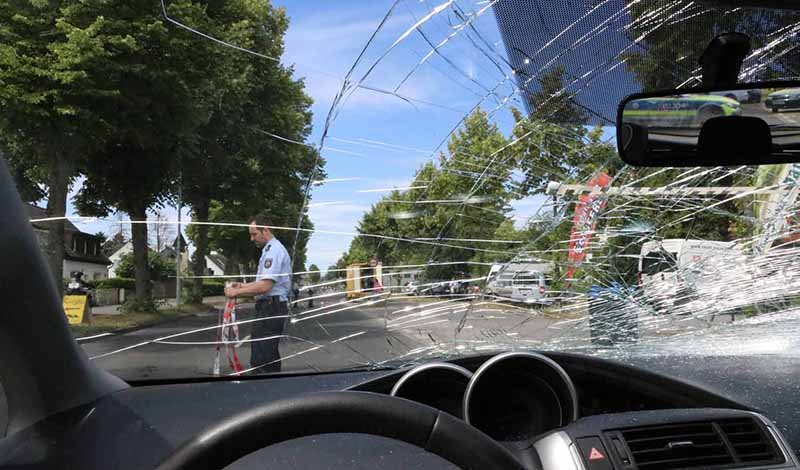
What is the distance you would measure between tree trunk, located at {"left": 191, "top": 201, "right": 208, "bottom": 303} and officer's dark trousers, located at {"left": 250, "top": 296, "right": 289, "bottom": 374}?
0.27m

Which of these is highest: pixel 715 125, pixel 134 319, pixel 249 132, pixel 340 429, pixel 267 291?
pixel 249 132

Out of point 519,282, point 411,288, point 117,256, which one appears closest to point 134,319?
point 117,256

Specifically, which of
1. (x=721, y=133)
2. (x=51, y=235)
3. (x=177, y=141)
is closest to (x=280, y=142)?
(x=177, y=141)

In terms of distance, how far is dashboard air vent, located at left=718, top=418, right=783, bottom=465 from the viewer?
1.99m

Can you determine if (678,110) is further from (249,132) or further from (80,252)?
(80,252)

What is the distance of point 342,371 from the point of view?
268 centimetres

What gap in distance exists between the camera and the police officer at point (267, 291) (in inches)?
118

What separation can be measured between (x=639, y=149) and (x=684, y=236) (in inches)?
72.8

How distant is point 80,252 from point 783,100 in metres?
2.54

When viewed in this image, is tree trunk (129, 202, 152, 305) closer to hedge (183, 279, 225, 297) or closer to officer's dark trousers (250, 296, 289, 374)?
hedge (183, 279, 225, 297)

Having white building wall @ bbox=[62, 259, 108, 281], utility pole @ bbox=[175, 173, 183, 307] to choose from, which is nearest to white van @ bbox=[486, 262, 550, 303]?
utility pole @ bbox=[175, 173, 183, 307]

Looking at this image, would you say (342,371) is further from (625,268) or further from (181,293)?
(625,268)

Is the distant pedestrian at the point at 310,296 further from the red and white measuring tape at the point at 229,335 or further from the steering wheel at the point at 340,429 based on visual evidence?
the steering wheel at the point at 340,429

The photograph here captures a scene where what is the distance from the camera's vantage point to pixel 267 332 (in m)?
3.07
